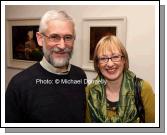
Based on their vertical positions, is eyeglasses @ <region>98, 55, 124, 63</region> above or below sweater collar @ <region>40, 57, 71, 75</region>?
above

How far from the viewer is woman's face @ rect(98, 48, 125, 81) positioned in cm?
185

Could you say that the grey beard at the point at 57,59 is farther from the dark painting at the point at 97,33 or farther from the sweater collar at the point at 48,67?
the dark painting at the point at 97,33

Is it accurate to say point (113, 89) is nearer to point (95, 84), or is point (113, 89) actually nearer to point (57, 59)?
point (95, 84)

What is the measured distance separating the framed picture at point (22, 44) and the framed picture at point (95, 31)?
28cm

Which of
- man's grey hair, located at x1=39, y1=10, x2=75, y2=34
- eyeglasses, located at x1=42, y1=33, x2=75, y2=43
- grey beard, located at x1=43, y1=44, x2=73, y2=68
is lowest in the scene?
grey beard, located at x1=43, y1=44, x2=73, y2=68

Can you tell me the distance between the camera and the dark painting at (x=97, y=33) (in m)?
1.85

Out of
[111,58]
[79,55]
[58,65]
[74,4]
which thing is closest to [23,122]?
[58,65]

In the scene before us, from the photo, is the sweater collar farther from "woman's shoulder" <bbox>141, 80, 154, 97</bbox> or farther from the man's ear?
"woman's shoulder" <bbox>141, 80, 154, 97</bbox>

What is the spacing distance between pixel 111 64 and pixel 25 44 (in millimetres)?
540

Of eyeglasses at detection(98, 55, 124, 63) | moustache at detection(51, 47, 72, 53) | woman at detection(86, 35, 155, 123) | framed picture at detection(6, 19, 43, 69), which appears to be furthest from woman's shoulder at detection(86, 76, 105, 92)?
framed picture at detection(6, 19, 43, 69)

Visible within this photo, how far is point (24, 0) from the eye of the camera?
6.20 ft

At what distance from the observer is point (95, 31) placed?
186 centimetres

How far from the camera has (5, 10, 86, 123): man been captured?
1.84 m

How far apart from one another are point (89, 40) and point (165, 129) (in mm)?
715
